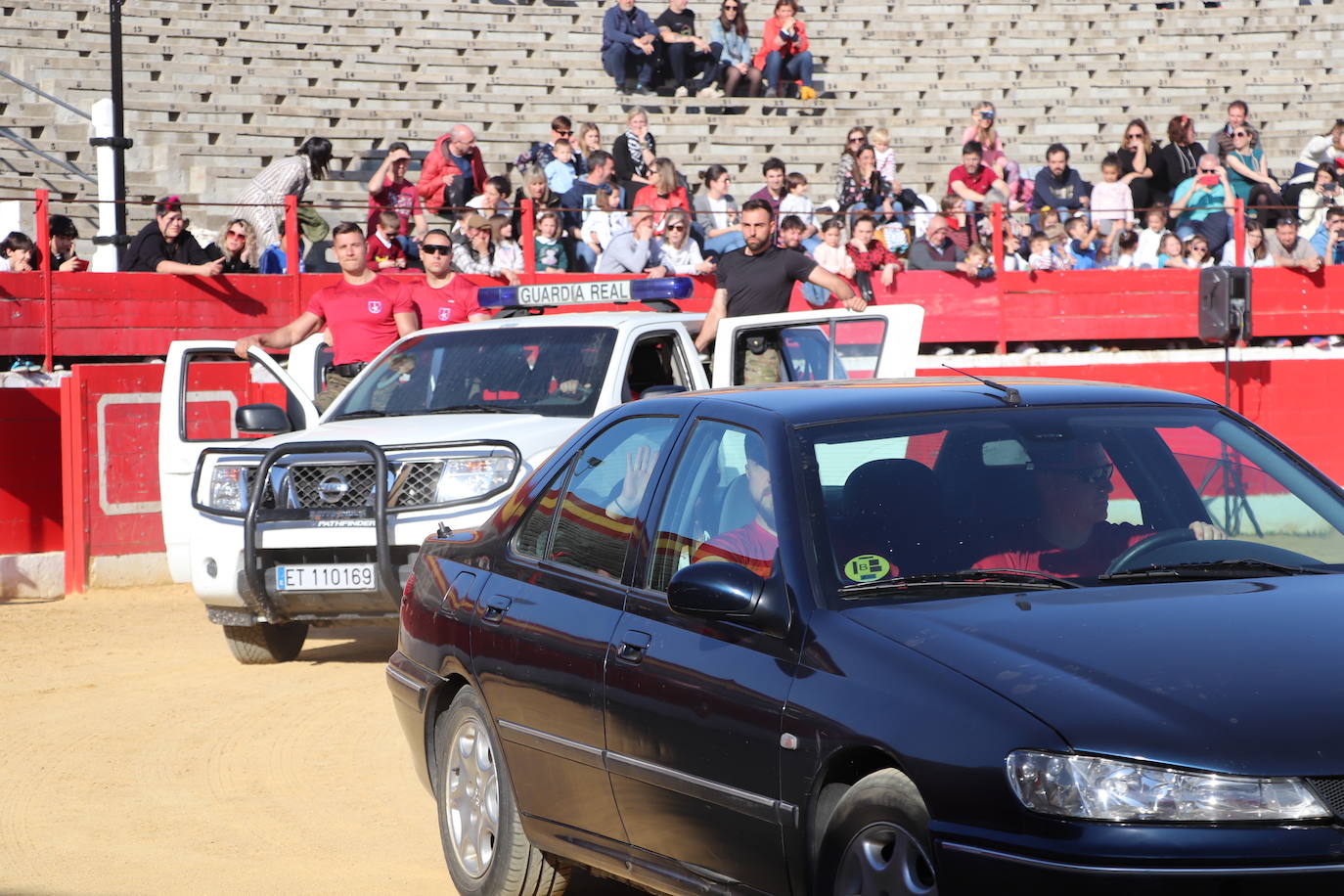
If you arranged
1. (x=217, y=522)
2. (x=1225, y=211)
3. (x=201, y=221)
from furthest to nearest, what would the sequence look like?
(x=201, y=221), (x=1225, y=211), (x=217, y=522)

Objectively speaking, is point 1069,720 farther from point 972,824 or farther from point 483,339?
point 483,339

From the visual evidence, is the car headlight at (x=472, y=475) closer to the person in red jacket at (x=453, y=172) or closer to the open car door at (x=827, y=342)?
the open car door at (x=827, y=342)

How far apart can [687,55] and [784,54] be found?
4.94 feet

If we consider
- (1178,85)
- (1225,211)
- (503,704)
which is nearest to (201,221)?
(1225,211)

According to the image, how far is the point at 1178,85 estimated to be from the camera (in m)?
28.1

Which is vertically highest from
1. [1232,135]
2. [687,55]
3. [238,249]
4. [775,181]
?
[687,55]

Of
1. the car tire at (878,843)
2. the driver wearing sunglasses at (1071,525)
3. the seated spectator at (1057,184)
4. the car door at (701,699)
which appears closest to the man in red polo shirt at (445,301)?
the car door at (701,699)

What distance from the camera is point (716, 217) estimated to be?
19812 mm

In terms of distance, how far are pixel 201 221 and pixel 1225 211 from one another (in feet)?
36.2

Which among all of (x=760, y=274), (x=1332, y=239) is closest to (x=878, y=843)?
(x=760, y=274)

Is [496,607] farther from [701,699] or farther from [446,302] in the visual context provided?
[446,302]

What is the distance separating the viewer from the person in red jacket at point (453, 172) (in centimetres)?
1930

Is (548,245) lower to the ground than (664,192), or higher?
lower

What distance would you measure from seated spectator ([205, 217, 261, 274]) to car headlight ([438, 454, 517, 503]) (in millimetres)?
7551
